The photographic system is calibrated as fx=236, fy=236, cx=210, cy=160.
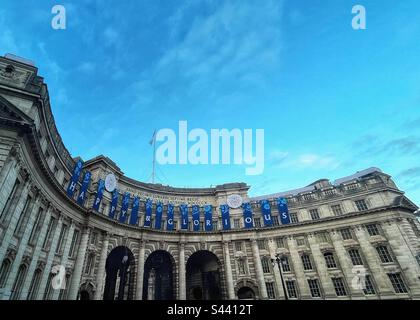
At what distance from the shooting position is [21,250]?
1866cm

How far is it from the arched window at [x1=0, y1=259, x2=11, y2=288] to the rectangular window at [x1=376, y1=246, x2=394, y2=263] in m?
42.0

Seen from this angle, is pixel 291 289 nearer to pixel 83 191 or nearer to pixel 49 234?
pixel 83 191

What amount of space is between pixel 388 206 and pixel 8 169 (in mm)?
44129

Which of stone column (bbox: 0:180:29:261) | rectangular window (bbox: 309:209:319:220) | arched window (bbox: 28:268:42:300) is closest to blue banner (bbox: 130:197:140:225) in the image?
arched window (bbox: 28:268:42:300)

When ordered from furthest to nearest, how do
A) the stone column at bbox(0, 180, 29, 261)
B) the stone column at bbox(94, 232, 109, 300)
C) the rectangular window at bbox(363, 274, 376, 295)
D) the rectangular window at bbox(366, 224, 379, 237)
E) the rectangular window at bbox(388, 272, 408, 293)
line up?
the rectangular window at bbox(366, 224, 379, 237)
the rectangular window at bbox(363, 274, 376, 295)
the rectangular window at bbox(388, 272, 408, 293)
the stone column at bbox(94, 232, 109, 300)
the stone column at bbox(0, 180, 29, 261)

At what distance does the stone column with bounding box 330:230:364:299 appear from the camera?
32.4 m

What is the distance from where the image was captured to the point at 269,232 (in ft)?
130

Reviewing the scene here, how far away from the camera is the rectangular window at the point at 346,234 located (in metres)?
35.6

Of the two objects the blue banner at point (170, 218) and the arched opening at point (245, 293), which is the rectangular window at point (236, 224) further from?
the blue banner at point (170, 218)

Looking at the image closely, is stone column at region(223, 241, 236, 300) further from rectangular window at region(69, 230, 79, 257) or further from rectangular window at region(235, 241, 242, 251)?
rectangular window at region(69, 230, 79, 257)

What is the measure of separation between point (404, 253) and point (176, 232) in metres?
32.4

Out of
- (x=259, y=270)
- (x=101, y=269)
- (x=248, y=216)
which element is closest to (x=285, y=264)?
(x=259, y=270)

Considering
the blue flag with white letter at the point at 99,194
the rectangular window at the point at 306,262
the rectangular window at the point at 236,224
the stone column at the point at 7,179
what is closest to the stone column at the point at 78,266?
the blue flag with white letter at the point at 99,194
